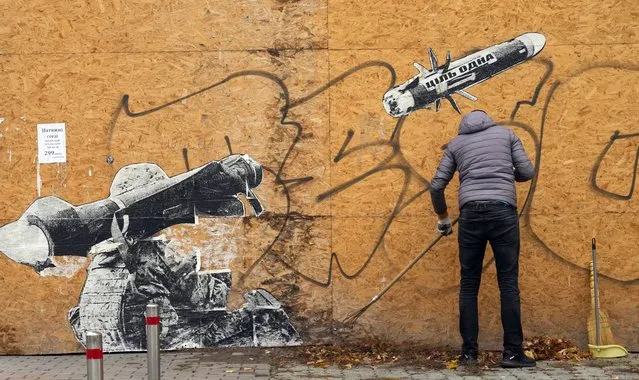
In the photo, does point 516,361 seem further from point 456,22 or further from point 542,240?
point 456,22

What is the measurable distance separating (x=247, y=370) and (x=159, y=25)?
2.87 meters

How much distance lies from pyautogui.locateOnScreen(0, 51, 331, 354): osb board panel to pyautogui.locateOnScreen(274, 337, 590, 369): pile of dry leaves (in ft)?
0.79

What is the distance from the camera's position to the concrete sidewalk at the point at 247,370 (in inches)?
271

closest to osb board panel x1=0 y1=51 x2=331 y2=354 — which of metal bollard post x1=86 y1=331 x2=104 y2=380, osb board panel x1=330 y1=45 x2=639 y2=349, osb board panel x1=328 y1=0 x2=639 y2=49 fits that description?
osb board panel x1=330 y1=45 x2=639 y2=349

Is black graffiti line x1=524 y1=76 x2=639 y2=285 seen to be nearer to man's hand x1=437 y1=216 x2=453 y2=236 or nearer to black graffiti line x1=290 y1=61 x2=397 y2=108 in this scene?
man's hand x1=437 y1=216 x2=453 y2=236

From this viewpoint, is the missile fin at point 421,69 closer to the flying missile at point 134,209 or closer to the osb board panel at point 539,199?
the osb board panel at point 539,199

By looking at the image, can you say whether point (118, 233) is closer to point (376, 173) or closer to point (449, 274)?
point (376, 173)

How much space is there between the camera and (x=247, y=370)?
7.09 m

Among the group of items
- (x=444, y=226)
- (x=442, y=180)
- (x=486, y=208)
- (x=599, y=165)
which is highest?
(x=599, y=165)

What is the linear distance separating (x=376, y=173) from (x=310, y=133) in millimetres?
630

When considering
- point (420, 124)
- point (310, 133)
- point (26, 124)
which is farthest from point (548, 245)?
point (26, 124)

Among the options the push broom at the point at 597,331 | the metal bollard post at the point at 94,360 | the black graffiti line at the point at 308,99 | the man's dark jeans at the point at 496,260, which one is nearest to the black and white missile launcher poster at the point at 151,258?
the black graffiti line at the point at 308,99

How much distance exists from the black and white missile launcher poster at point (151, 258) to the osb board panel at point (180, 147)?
85mm

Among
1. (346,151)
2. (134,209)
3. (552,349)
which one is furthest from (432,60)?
(134,209)
